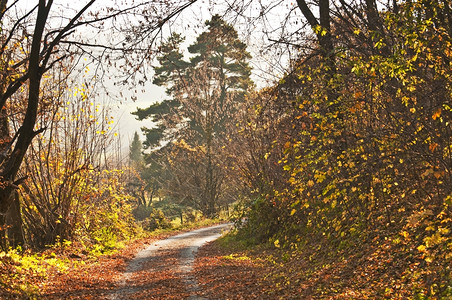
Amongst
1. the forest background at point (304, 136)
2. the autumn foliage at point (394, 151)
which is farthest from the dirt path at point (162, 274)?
the autumn foliage at point (394, 151)

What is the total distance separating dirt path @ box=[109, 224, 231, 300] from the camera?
10641mm

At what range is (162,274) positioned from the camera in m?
13.2

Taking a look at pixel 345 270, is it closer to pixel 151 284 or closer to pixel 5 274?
pixel 151 284

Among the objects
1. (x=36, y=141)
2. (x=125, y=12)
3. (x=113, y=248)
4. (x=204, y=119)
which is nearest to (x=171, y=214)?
(x=204, y=119)

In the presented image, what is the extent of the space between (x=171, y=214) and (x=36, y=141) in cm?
2307

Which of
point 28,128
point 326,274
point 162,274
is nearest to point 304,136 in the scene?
point 326,274

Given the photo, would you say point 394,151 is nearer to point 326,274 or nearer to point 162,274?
point 326,274

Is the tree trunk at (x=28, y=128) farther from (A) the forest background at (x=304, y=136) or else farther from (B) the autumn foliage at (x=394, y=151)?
(B) the autumn foliage at (x=394, y=151)

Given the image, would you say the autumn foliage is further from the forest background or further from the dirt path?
the dirt path

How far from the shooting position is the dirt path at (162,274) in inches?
419

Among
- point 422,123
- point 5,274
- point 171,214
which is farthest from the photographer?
point 171,214

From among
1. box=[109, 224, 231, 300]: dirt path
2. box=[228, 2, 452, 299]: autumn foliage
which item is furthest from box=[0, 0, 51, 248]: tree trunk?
box=[228, 2, 452, 299]: autumn foliage

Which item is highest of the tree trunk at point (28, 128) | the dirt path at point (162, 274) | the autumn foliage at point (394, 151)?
the tree trunk at point (28, 128)

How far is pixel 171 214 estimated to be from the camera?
37594 millimetres
